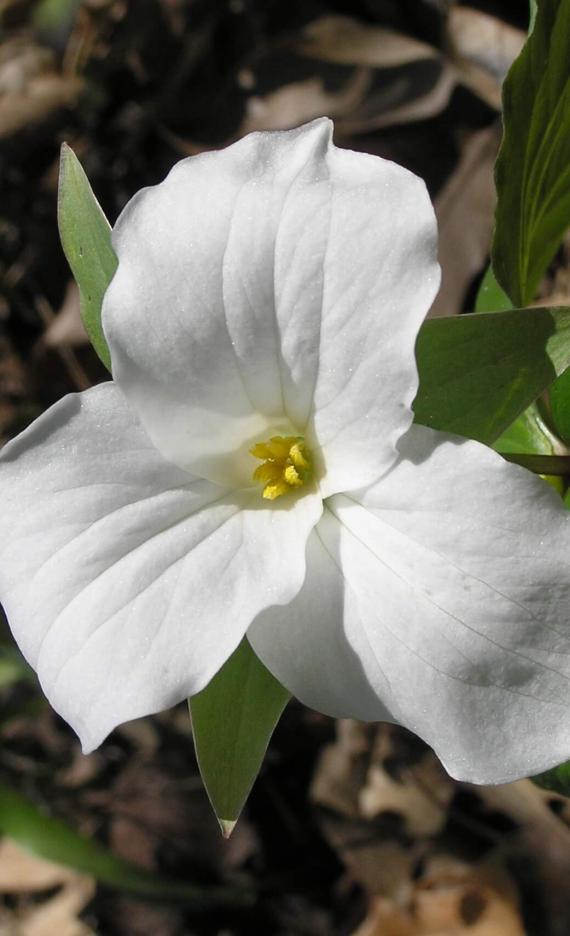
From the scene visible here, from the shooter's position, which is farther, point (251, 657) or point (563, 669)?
point (251, 657)

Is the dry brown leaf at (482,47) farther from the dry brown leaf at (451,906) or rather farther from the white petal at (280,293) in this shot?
the dry brown leaf at (451,906)

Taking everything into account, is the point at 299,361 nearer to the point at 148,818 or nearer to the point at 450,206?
the point at 450,206

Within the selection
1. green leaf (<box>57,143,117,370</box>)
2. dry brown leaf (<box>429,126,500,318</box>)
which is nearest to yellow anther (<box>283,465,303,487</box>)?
green leaf (<box>57,143,117,370</box>)

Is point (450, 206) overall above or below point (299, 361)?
below

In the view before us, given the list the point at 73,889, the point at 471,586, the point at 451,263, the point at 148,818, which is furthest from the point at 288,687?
the point at 73,889

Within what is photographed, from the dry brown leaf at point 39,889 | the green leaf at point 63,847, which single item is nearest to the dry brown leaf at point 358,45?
the green leaf at point 63,847

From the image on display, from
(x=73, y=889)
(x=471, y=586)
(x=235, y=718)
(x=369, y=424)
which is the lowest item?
(x=73, y=889)
